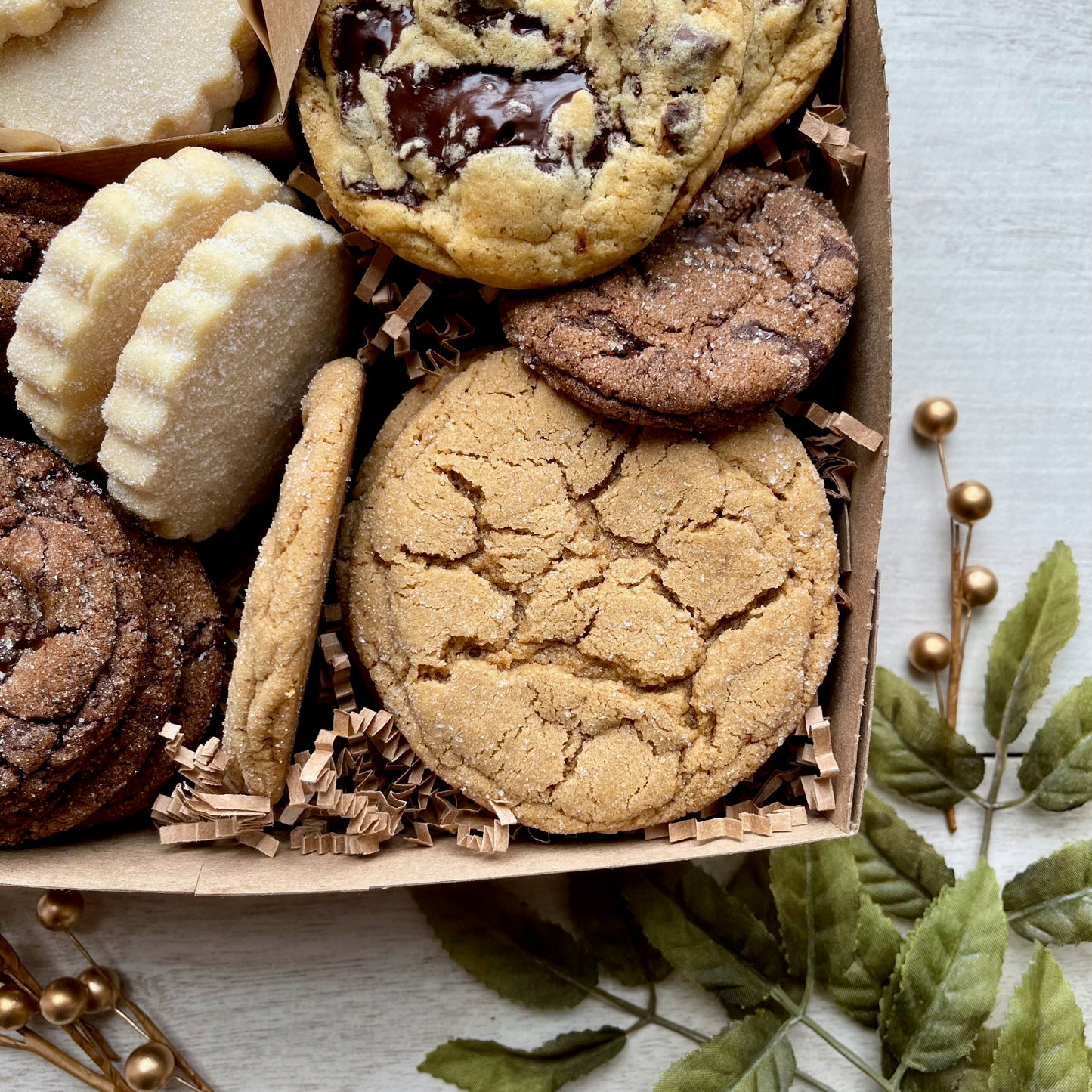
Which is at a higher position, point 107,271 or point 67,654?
point 107,271

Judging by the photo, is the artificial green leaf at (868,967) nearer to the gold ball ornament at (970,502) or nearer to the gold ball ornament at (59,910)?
the gold ball ornament at (970,502)

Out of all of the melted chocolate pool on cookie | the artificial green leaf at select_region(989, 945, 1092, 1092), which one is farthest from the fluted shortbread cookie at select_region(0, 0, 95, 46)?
the artificial green leaf at select_region(989, 945, 1092, 1092)

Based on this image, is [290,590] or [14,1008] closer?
[290,590]

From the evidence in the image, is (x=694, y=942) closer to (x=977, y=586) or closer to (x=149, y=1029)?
(x=977, y=586)

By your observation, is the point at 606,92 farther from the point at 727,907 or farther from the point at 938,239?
the point at 727,907

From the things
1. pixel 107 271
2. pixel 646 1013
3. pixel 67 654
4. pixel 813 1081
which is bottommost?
pixel 813 1081

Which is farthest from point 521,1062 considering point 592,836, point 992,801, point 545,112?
point 545,112

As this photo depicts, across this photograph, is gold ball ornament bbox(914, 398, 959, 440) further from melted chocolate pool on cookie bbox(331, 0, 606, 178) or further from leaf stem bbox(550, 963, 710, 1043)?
leaf stem bbox(550, 963, 710, 1043)
